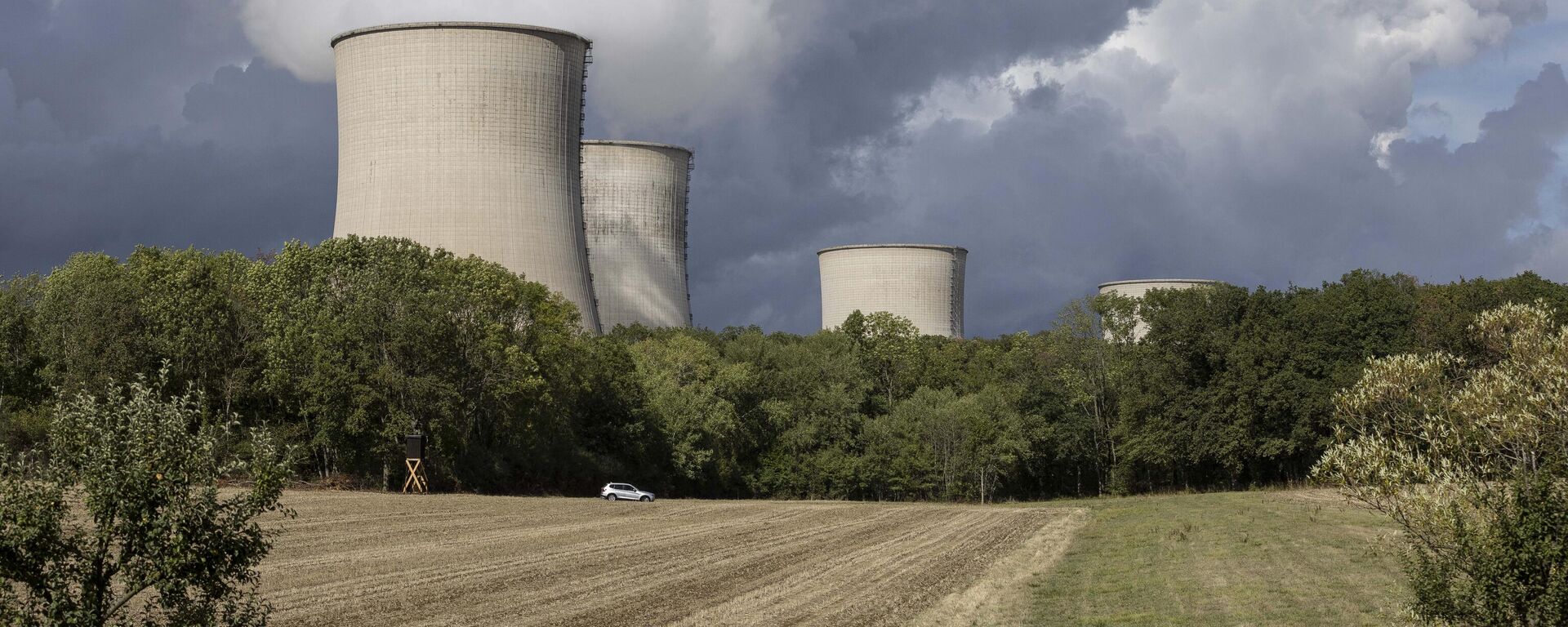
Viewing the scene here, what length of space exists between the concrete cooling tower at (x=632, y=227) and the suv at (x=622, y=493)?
45.3 feet

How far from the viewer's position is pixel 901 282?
67812 mm

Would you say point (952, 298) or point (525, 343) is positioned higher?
point (952, 298)

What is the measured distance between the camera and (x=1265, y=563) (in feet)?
71.1

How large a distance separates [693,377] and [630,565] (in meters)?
36.9

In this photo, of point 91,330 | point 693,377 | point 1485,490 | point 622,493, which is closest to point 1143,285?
point 693,377

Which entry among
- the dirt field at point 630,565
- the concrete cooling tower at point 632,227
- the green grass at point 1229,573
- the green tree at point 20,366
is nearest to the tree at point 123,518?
the dirt field at point 630,565

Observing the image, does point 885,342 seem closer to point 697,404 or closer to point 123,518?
point 697,404

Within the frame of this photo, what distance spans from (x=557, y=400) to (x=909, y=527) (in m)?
19.1

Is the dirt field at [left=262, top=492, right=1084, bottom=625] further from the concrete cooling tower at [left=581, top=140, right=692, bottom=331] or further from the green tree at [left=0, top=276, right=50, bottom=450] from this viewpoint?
the concrete cooling tower at [left=581, top=140, right=692, bottom=331]

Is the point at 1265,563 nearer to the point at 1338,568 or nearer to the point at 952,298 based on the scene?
the point at 1338,568

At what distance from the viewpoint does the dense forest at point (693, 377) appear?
129 feet

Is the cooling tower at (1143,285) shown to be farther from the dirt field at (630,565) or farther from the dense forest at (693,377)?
the dirt field at (630,565)

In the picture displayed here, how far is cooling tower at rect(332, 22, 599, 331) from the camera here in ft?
135

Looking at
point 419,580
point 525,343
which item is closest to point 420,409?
point 525,343
